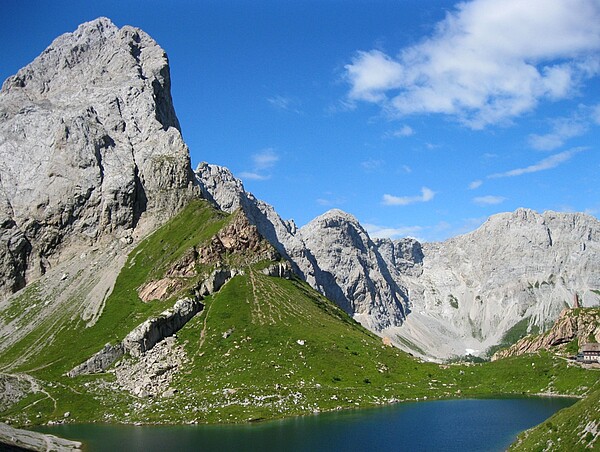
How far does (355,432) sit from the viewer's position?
8756 cm

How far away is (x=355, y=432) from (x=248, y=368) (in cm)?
4228

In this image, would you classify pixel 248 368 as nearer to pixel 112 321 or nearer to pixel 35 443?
Result: pixel 35 443

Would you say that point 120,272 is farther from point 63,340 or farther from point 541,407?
point 541,407

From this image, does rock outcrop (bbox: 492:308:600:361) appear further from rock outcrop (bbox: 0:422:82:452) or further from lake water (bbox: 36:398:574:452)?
rock outcrop (bbox: 0:422:82:452)

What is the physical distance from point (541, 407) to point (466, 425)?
22.8 meters

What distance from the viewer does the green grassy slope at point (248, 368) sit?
367 ft

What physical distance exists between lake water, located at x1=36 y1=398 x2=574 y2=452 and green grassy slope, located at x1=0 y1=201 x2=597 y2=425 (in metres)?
7.07

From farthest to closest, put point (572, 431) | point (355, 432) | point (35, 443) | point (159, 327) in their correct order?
point (159, 327)
point (355, 432)
point (35, 443)
point (572, 431)

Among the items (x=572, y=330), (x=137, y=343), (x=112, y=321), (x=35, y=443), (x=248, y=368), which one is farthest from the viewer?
(x=112, y=321)

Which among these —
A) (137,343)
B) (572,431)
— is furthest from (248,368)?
(572,431)

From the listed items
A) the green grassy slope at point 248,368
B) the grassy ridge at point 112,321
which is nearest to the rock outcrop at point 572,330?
the green grassy slope at point 248,368

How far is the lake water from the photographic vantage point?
80.1 m

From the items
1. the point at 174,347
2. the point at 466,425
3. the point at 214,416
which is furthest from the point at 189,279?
the point at 466,425

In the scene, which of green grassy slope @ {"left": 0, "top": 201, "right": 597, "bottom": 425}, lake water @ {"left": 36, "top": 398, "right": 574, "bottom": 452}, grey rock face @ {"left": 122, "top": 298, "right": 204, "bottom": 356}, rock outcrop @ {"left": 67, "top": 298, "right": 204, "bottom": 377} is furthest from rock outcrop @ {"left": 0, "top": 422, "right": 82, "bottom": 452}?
grey rock face @ {"left": 122, "top": 298, "right": 204, "bottom": 356}
